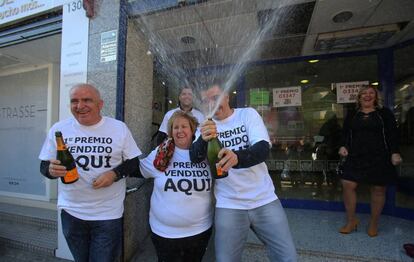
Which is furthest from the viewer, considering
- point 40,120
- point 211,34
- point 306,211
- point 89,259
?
point 40,120

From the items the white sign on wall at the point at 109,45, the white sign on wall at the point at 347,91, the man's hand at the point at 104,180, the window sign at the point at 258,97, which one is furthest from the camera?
the window sign at the point at 258,97

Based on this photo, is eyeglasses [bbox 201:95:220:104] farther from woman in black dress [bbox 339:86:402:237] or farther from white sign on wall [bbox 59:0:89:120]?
woman in black dress [bbox 339:86:402:237]

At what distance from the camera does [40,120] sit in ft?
20.2

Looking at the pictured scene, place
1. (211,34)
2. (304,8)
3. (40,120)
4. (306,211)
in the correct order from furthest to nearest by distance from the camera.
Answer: (40,120) → (306,211) → (211,34) → (304,8)

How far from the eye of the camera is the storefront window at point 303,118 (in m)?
4.94

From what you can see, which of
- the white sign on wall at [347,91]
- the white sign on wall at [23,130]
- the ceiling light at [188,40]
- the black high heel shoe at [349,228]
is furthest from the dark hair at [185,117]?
the white sign on wall at [23,130]

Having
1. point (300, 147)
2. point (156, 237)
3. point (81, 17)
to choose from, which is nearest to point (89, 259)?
point (156, 237)

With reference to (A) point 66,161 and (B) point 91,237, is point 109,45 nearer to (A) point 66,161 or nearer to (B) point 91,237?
(A) point 66,161

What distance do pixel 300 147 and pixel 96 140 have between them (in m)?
3.90

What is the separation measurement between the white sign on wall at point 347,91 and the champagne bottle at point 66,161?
4.36 meters

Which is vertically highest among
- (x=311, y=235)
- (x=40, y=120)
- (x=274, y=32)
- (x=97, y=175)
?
(x=274, y=32)

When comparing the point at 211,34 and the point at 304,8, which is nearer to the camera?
the point at 304,8

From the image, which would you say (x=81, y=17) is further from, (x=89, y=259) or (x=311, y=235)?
(x=311, y=235)

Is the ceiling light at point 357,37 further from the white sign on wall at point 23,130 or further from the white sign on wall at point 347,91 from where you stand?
the white sign on wall at point 23,130
